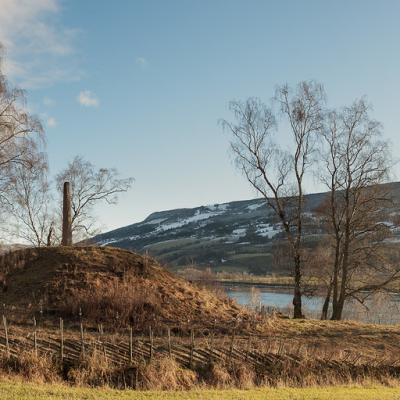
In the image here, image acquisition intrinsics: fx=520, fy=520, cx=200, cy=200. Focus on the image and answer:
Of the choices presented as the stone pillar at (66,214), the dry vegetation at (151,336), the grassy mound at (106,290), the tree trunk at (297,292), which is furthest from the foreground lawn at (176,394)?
the stone pillar at (66,214)

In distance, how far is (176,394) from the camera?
12.1m

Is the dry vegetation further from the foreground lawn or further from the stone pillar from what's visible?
the stone pillar

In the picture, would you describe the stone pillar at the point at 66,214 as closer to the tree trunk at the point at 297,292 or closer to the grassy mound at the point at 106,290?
the grassy mound at the point at 106,290

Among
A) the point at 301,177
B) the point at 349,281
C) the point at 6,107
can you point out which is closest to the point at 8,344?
the point at 6,107

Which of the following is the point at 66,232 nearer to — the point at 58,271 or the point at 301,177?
the point at 58,271

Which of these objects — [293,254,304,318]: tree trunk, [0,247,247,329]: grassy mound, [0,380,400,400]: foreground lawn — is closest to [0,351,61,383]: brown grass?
[0,380,400,400]: foreground lawn

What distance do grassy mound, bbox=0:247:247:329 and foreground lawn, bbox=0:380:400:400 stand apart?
667 cm

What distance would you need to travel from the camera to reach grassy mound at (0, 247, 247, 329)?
65.2ft

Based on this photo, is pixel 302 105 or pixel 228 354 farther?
pixel 302 105

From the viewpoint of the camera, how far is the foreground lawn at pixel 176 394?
10.9 m

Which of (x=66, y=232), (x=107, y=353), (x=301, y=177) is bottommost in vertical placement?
(x=107, y=353)

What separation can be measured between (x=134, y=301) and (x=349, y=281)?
749 inches

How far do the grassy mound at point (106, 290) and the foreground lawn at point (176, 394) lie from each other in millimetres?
→ 6667

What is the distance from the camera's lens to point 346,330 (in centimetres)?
2317
